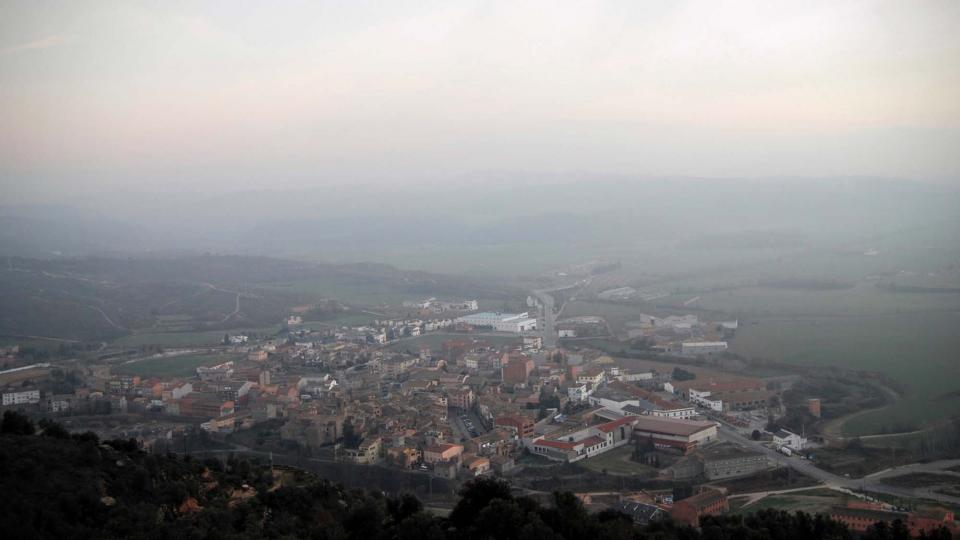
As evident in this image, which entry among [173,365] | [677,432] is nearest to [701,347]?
[677,432]

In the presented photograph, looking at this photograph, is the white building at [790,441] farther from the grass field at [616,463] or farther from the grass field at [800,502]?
the grass field at [616,463]

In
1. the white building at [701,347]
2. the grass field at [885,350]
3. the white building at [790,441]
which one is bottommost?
the white building at [790,441]

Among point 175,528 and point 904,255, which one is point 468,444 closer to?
point 175,528

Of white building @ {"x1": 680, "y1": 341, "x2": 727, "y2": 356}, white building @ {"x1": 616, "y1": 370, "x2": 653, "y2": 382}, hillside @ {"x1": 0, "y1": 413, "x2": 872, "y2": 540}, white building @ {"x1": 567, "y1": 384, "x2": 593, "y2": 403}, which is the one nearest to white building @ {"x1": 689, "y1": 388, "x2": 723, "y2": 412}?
white building @ {"x1": 616, "y1": 370, "x2": 653, "y2": 382}

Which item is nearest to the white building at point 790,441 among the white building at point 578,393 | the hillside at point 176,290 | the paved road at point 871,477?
the paved road at point 871,477

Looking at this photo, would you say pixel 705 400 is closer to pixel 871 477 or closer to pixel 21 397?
pixel 871 477

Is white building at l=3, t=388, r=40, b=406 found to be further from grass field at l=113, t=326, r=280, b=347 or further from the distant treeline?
the distant treeline
